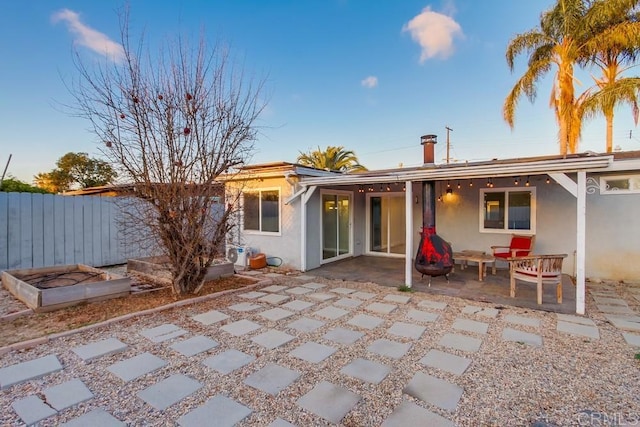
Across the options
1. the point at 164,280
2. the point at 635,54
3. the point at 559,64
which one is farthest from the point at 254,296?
the point at 635,54

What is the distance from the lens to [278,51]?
26.6 ft

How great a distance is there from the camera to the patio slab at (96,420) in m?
2.22

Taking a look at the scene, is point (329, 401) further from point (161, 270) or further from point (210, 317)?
point (161, 270)

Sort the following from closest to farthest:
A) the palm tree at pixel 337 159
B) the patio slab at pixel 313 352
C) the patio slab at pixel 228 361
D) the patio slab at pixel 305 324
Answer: the patio slab at pixel 228 361
the patio slab at pixel 313 352
the patio slab at pixel 305 324
the palm tree at pixel 337 159

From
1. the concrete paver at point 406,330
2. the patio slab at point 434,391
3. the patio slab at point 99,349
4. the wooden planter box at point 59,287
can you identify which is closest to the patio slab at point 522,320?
the concrete paver at point 406,330

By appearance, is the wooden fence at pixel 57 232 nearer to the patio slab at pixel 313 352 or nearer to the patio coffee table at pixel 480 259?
the patio slab at pixel 313 352

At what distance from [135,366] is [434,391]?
2.93 meters

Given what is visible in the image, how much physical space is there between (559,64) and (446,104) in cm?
433

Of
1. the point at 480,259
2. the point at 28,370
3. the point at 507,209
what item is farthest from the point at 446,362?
the point at 507,209

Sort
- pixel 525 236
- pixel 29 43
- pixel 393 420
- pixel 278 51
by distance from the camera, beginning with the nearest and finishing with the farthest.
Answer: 1. pixel 393 420
2. pixel 29 43
3. pixel 525 236
4. pixel 278 51

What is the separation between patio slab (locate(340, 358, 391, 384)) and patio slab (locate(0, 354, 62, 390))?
9.54ft

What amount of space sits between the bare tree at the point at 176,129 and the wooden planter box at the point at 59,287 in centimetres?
103

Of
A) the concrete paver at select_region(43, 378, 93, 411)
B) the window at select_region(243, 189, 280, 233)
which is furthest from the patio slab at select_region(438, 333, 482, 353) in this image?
the window at select_region(243, 189, 280, 233)

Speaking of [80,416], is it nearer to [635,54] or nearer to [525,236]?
[525,236]
